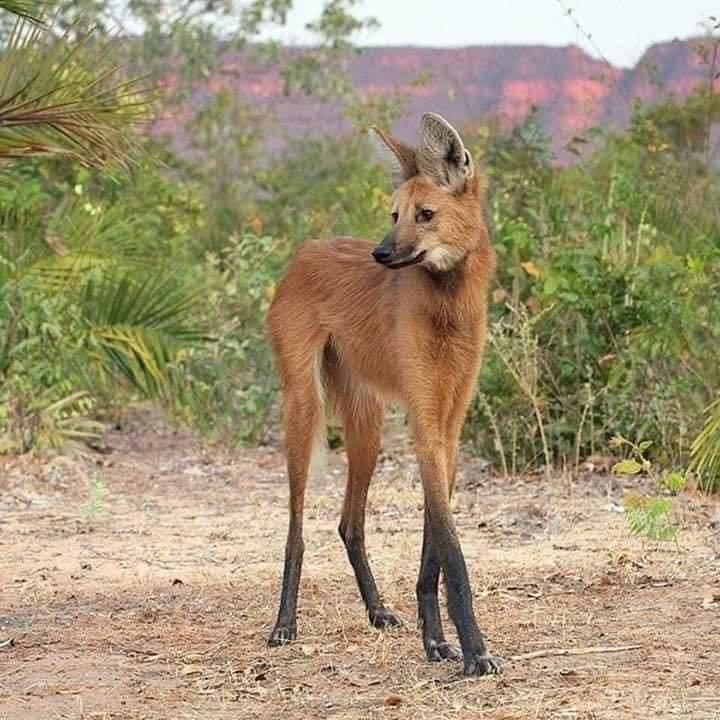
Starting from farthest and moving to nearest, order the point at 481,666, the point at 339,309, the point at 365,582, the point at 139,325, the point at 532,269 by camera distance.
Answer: the point at 139,325 < the point at 532,269 < the point at 365,582 < the point at 339,309 < the point at 481,666

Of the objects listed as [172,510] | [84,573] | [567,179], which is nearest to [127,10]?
[567,179]

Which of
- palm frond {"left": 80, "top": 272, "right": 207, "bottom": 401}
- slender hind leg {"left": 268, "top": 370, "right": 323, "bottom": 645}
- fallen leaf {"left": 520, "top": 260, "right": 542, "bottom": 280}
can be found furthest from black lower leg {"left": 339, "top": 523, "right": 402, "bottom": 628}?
palm frond {"left": 80, "top": 272, "right": 207, "bottom": 401}

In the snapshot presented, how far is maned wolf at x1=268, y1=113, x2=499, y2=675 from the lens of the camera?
4.98 m

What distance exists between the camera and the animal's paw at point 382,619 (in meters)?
5.69

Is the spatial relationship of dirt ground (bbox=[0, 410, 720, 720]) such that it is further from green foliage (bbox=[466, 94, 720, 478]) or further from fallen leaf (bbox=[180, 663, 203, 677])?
green foliage (bbox=[466, 94, 720, 478])

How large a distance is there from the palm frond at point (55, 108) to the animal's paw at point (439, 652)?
219 cm

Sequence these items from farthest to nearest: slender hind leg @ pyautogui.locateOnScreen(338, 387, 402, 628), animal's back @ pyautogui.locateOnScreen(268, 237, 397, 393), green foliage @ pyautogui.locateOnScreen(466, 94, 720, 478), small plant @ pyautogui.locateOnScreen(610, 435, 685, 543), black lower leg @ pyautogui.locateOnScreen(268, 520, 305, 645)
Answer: green foliage @ pyautogui.locateOnScreen(466, 94, 720, 478), small plant @ pyautogui.locateOnScreen(610, 435, 685, 543), slender hind leg @ pyautogui.locateOnScreen(338, 387, 402, 628), black lower leg @ pyautogui.locateOnScreen(268, 520, 305, 645), animal's back @ pyautogui.locateOnScreen(268, 237, 397, 393)

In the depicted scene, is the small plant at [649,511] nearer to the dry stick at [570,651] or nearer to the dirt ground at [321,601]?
the dirt ground at [321,601]

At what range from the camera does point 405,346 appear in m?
5.17

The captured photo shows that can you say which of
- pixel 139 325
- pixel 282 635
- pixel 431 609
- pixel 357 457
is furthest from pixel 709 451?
pixel 139 325

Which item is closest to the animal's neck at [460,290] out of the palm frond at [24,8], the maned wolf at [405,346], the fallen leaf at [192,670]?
the maned wolf at [405,346]

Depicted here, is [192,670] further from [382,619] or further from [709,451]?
[709,451]

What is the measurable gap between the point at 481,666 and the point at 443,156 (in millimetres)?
1559

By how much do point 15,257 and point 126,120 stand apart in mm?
3390
